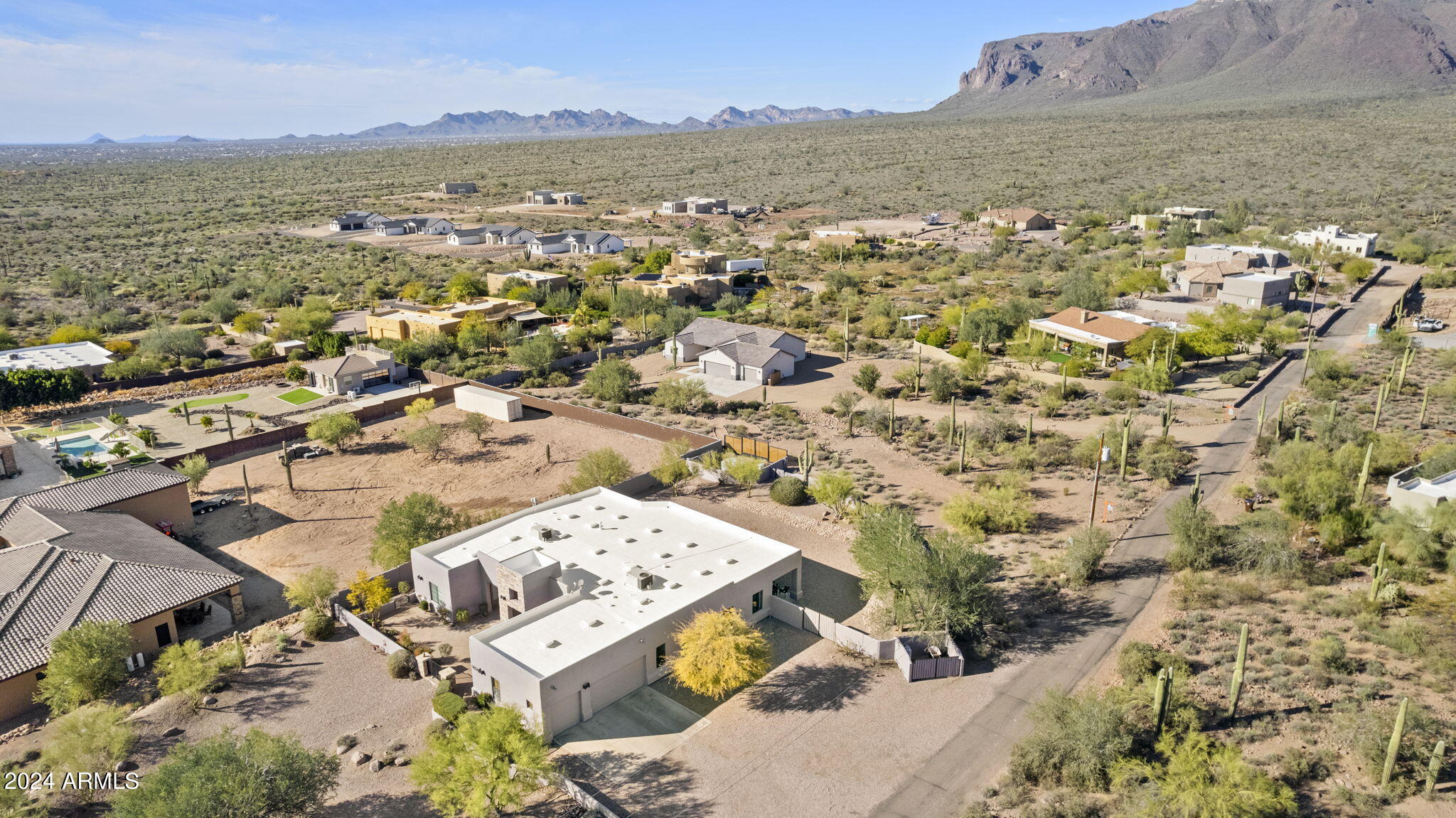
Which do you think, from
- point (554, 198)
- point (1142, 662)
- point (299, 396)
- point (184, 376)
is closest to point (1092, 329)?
point (1142, 662)

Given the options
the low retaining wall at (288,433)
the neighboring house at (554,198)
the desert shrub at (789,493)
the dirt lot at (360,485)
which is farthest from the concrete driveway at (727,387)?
the neighboring house at (554,198)

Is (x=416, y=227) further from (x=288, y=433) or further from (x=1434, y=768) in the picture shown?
(x=1434, y=768)

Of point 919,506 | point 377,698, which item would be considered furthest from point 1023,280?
point 377,698

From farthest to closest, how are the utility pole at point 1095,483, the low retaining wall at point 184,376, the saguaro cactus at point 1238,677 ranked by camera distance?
the low retaining wall at point 184,376, the utility pole at point 1095,483, the saguaro cactus at point 1238,677

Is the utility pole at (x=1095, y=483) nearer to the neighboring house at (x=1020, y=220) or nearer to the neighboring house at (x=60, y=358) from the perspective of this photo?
the neighboring house at (x=60, y=358)

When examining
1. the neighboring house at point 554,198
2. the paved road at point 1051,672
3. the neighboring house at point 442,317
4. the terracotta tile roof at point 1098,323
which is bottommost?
the paved road at point 1051,672

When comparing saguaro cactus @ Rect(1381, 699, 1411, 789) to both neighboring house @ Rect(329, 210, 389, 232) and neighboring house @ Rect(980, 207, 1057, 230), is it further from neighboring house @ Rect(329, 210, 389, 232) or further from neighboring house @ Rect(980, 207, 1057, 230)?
neighboring house @ Rect(329, 210, 389, 232)

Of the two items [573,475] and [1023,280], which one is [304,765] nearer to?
[573,475]
